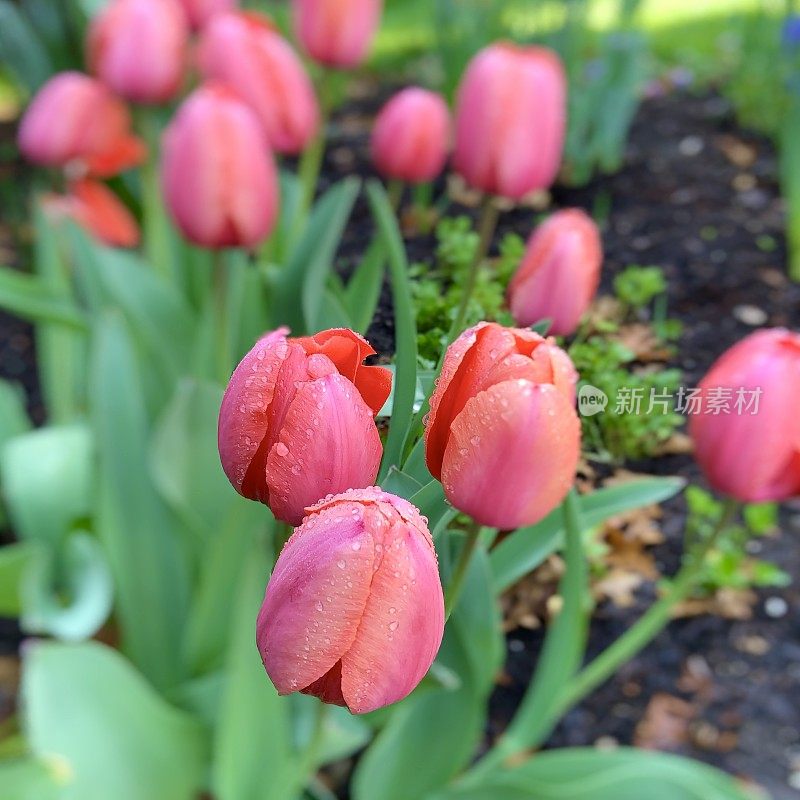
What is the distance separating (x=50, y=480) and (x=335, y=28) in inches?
25.5

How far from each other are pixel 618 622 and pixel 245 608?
56 centimetres

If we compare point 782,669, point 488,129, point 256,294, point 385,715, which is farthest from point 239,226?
point 782,669

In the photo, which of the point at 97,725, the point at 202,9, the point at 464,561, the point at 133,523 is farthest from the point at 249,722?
the point at 202,9

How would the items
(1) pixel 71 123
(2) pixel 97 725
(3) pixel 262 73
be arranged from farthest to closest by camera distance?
(1) pixel 71 123
(3) pixel 262 73
(2) pixel 97 725

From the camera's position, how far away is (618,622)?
1.13 m

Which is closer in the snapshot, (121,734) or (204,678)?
(121,734)

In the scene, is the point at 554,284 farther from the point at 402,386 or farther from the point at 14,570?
the point at 14,570

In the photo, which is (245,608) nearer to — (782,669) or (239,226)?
(239,226)

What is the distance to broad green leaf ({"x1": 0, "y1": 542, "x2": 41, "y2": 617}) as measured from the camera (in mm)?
1050

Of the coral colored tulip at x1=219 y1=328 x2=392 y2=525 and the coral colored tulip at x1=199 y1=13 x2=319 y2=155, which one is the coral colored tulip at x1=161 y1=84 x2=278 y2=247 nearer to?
the coral colored tulip at x1=199 y1=13 x2=319 y2=155

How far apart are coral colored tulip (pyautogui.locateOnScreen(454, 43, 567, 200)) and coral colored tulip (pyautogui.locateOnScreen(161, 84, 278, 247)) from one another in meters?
0.19

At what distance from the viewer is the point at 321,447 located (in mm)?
253

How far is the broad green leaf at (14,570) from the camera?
1.05 meters

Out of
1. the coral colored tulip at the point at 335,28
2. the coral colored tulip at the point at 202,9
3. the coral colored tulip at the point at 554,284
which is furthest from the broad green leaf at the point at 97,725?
the coral colored tulip at the point at 202,9
